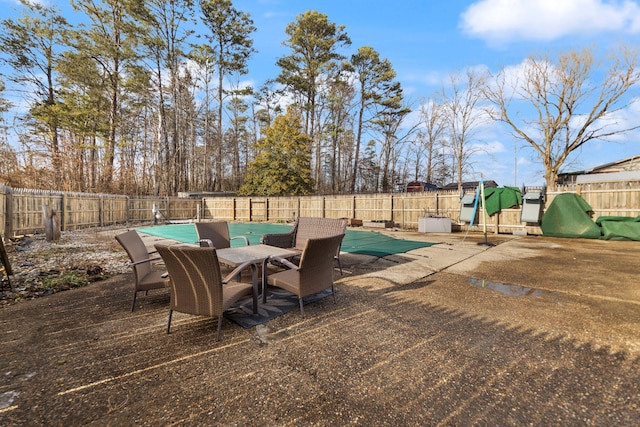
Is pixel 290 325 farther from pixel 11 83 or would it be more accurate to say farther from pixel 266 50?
pixel 266 50

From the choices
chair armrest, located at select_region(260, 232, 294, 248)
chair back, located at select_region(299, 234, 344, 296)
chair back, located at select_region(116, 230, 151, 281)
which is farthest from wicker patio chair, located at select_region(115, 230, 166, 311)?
chair armrest, located at select_region(260, 232, 294, 248)

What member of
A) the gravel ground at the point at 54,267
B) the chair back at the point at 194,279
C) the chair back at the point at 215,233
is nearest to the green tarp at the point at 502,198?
the chair back at the point at 215,233

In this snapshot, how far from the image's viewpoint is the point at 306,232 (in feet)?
14.7

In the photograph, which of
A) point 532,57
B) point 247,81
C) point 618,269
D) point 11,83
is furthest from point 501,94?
point 11,83

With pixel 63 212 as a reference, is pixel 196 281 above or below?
below

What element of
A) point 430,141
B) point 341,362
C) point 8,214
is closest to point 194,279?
point 341,362

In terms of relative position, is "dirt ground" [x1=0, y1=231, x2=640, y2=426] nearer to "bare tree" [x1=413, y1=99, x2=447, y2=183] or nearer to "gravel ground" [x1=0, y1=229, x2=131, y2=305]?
"gravel ground" [x1=0, y1=229, x2=131, y2=305]

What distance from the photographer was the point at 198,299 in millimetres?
2258

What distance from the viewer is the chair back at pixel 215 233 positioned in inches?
155

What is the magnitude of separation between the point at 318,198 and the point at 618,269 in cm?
1214

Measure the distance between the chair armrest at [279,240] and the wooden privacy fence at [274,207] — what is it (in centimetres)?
789

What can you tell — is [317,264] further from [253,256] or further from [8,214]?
[8,214]

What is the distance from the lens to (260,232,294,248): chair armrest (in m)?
4.21

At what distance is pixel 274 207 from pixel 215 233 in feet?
44.0
